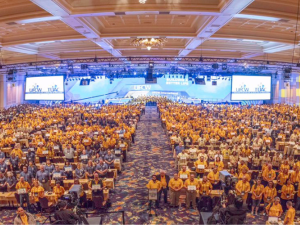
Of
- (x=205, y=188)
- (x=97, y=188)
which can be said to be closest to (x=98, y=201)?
(x=97, y=188)

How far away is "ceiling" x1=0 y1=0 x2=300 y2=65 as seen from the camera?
8539mm

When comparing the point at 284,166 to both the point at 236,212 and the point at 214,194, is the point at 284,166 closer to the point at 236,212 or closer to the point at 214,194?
the point at 214,194

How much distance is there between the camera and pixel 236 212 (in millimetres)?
5531

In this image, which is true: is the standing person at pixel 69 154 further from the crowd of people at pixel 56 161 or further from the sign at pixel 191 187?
the sign at pixel 191 187

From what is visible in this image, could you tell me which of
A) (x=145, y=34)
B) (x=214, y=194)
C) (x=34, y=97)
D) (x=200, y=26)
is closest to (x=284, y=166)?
(x=214, y=194)

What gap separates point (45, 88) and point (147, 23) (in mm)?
22566

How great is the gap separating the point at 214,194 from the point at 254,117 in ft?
55.6

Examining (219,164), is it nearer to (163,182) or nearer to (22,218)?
(163,182)

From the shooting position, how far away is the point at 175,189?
8477mm

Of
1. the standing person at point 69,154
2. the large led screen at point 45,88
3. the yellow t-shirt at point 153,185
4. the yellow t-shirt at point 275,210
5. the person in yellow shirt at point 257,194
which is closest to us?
the yellow t-shirt at point 275,210

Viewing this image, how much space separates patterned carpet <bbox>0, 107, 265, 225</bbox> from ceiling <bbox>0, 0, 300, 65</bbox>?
6386mm

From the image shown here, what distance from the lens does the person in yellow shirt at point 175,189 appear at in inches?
335

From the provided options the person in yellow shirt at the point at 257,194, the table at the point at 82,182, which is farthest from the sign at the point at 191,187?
the table at the point at 82,182

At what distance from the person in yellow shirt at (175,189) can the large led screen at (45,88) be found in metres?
24.5
